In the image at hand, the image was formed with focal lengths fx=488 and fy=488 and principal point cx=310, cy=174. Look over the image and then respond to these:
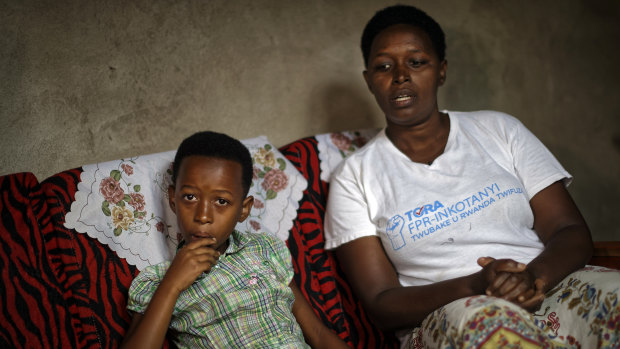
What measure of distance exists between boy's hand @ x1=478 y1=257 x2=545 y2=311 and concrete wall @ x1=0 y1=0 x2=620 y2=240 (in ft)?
4.18

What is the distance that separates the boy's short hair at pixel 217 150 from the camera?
1.41 meters

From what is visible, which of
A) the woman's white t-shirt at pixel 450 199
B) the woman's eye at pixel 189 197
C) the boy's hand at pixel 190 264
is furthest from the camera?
the woman's white t-shirt at pixel 450 199

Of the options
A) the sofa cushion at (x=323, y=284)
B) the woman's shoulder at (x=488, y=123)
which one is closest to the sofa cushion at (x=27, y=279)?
the sofa cushion at (x=323, y=284)

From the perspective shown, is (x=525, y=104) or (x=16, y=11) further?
(x=525, y=104)

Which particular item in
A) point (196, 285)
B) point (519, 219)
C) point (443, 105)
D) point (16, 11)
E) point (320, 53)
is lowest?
point (519, 219)

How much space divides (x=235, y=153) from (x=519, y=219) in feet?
3.12

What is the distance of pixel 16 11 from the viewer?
1703 millimetres

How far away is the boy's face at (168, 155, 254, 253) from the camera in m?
1.33

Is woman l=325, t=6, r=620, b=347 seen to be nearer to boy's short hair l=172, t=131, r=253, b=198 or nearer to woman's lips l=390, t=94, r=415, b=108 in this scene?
woman's lips l=390, t=94, r=415, b=108

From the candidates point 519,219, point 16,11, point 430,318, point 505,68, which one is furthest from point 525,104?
point 16,11

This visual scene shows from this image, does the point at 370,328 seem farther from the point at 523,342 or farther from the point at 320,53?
the point at 320,53

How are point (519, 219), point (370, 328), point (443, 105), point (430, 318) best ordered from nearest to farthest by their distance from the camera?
point (430, 318), point (519, 219), point (370, 328), point (443, 105)

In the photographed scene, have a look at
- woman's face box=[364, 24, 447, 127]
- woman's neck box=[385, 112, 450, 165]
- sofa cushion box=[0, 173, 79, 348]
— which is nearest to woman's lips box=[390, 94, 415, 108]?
woman's face box=[364, 24, 447, 127]

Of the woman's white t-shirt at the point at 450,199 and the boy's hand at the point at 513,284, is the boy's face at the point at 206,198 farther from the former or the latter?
the boy's hand at the point at 513,284
